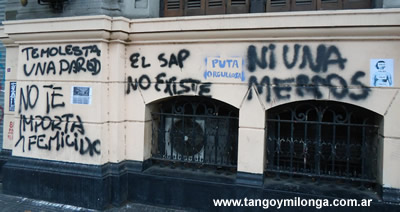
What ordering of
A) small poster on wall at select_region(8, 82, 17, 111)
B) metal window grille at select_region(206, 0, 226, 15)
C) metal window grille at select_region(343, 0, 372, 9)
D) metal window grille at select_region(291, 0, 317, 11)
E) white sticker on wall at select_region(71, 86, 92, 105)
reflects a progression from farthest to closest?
small poster on wall at select_region(8, 82, 17, 111), metal window grille at select_region(206, 0, 226, 15), white sticker on wall at select_region(71, 86, 92, 105), metal window grille at select_region(291, 0, 317, 11), metal window grille at select_region(343, 0, 372, 9)

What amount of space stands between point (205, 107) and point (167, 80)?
0.80 m

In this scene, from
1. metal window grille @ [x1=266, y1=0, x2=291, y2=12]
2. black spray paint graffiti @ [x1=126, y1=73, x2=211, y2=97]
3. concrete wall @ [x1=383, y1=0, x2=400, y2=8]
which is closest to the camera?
concrete wall @ [x1=383, y1=0, x2=400, y2=8]

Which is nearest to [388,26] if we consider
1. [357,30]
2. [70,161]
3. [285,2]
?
[357,30]

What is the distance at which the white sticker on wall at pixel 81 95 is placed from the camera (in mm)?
5234

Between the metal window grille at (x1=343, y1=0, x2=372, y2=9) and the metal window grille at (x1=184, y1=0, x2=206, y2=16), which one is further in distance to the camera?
the metal window grille at (x1=184, y1=0, x2=206, y2=16)

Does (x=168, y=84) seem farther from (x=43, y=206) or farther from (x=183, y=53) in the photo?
(x=43, y=206)

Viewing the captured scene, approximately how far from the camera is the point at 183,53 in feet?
17.0

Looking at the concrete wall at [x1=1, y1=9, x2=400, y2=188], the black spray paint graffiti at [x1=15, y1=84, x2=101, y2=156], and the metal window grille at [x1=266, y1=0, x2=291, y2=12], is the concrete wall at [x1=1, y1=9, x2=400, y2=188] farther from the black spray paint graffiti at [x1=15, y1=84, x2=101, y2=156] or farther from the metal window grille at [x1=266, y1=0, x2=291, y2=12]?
the metal window grille at [x1=266, y1=0, x2=291, y2=12]

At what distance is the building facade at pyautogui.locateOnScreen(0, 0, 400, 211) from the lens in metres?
4.46

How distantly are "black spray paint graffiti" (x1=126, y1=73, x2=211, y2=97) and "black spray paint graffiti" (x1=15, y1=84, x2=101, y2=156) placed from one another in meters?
1.09

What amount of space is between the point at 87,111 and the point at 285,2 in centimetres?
374

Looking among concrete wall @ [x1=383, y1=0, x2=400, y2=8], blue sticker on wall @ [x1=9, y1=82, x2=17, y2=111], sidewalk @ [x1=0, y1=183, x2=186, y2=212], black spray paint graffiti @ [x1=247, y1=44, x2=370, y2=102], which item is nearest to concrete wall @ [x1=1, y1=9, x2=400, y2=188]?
black spray paint graffiti @ [x1=247, y1=44, x2=370, y2=102]

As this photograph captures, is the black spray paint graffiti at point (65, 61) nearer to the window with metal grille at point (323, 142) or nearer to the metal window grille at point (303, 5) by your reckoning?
the window with metal grille at point (323, 142)

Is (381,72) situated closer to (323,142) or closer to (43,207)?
(323,142)
